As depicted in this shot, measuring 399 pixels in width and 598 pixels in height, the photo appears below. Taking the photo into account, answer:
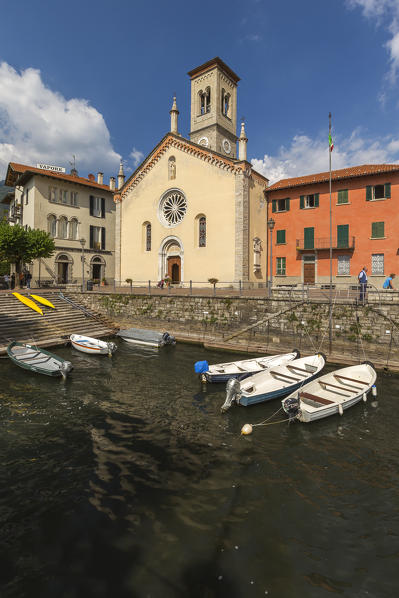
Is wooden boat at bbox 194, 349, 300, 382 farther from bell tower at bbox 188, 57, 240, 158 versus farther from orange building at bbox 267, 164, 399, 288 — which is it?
bell tower at bbox 188, 57, 240, 158

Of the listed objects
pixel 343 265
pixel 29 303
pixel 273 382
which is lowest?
pixel 273 382

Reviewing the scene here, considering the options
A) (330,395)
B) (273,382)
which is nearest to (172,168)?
(273,382)

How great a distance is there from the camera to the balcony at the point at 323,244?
24.1 m

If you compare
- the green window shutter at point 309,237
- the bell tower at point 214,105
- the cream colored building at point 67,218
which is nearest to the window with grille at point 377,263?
the green window shutter at point 309,237

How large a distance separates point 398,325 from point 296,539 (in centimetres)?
1241

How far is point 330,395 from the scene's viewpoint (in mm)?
9922

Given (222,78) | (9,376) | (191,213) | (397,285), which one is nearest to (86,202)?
(191,213)

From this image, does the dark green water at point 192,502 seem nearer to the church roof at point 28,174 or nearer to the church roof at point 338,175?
the church roof at point 338,175

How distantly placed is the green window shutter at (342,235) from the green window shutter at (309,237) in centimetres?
210

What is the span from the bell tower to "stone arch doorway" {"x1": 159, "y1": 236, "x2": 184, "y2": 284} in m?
12.3

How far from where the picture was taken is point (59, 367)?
1254 cm

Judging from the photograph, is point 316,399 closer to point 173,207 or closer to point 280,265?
point 280,265

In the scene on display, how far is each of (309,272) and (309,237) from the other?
3087 mm

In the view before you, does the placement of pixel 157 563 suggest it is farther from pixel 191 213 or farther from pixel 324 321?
pixel 191 213
